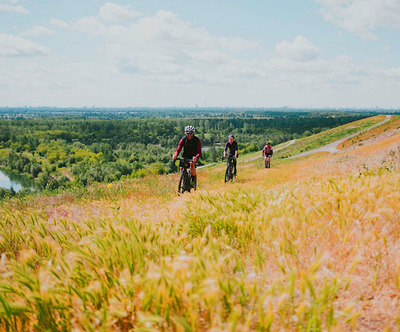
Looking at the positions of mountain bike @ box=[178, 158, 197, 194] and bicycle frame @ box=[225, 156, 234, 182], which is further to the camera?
bicycle frame @ box=[225, 156, 234, 182]

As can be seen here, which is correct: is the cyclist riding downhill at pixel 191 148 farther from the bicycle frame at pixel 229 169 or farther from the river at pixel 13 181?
the river at pixel 13 181

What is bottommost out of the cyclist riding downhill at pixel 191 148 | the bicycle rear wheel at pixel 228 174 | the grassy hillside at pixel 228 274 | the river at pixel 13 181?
the river at pixel 13 181

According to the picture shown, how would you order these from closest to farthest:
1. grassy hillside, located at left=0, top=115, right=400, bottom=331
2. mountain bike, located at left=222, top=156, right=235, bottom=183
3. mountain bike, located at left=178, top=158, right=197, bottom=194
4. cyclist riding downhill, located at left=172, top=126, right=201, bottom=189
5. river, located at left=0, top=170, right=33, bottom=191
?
1. grassy hillside, located at left=0, top=115, right=400, bottom=331
2. cyclist riding downhill, located at left=172, top=126, right=201, bottom=189
3. mountain bike, located at left=178, top=158, right=197, bottom=194
4. mountain bike, located at left=222, top=156, right=235, bottom=183
5. river, located at left=0, top=170, right=33, bottom=191

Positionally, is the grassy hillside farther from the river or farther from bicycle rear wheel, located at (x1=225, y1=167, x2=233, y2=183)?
the river

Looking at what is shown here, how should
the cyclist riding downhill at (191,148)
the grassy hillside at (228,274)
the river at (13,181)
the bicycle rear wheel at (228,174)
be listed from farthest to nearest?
1. the river at (13,181)
2. the bicycle rear wheel at (228,174)
3. the cyclist riding downhill at (191,148)
4. the grassy hillside at (228,274)

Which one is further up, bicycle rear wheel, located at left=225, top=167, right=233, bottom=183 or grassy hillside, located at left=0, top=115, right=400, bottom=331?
grassy hillside, located at left=0, top=115, right=400, bottom=331

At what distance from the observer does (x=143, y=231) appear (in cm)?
310

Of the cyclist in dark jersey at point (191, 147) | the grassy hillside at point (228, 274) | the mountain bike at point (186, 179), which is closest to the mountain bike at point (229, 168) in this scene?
the mountain bike at point (186, 179)

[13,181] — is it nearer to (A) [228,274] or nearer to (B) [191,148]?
(B) [191,148]

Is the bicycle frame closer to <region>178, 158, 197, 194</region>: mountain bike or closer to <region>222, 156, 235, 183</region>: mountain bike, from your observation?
<region>222, 156, 235, 183</region>: mountain bike

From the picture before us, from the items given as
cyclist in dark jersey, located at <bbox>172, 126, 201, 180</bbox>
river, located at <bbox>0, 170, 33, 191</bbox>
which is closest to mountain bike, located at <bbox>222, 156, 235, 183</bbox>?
cyclist in dark jersey, located at <bbox>172, 126, 201, 180</bbox>

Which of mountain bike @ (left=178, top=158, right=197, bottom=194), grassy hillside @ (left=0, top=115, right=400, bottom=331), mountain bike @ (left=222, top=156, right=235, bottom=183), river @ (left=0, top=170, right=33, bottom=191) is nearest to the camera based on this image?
grassy hillside @ (left=0, top=115, right=400, bottom=331)

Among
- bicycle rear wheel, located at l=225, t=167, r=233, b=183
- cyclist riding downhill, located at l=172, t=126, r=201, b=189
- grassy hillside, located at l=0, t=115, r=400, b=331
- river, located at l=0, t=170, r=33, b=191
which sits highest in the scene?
cyclist riding downhill, located at l=172, t=126, r=201, b=189

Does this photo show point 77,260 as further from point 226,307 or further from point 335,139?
point 335,139
